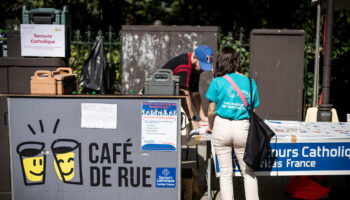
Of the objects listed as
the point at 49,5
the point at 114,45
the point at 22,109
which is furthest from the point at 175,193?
the point at 49,5

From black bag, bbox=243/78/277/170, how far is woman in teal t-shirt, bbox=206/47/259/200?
7 centimetres

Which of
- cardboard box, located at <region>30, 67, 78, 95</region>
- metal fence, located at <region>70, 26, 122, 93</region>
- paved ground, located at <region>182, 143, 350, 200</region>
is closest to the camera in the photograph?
cardboard box, located at <region>30, 67, 78, 95</region>

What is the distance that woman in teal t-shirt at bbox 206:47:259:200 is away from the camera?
3.43m

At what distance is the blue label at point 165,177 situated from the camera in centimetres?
364

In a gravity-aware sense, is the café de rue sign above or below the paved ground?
above

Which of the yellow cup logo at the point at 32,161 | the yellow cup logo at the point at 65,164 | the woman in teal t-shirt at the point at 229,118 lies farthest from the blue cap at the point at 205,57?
the yellow cup logo at the point at 32,161

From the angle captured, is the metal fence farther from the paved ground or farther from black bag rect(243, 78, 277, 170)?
black bag rect(243, 78, 277, 170)

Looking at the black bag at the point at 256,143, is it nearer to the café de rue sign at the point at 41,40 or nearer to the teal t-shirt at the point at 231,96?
the teal t-shirt at the point at 231,96

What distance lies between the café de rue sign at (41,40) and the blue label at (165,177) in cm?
195

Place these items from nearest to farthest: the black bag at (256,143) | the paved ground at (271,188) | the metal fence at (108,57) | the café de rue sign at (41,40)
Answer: the black bag at (256,143) < the café de rue sign at (41,40) < the paved ground at (271,188) < the metal fence at (108,57)

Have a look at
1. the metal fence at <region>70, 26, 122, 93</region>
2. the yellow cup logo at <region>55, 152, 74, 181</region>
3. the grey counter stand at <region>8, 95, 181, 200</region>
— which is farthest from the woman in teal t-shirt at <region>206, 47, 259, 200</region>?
the metal fence at <region>70, 26, 122, 93</region>

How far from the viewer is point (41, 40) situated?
13.6 ft

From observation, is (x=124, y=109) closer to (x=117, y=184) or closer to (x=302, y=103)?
(x=117, y=184)

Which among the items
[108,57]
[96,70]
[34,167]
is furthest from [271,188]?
[108,57]
